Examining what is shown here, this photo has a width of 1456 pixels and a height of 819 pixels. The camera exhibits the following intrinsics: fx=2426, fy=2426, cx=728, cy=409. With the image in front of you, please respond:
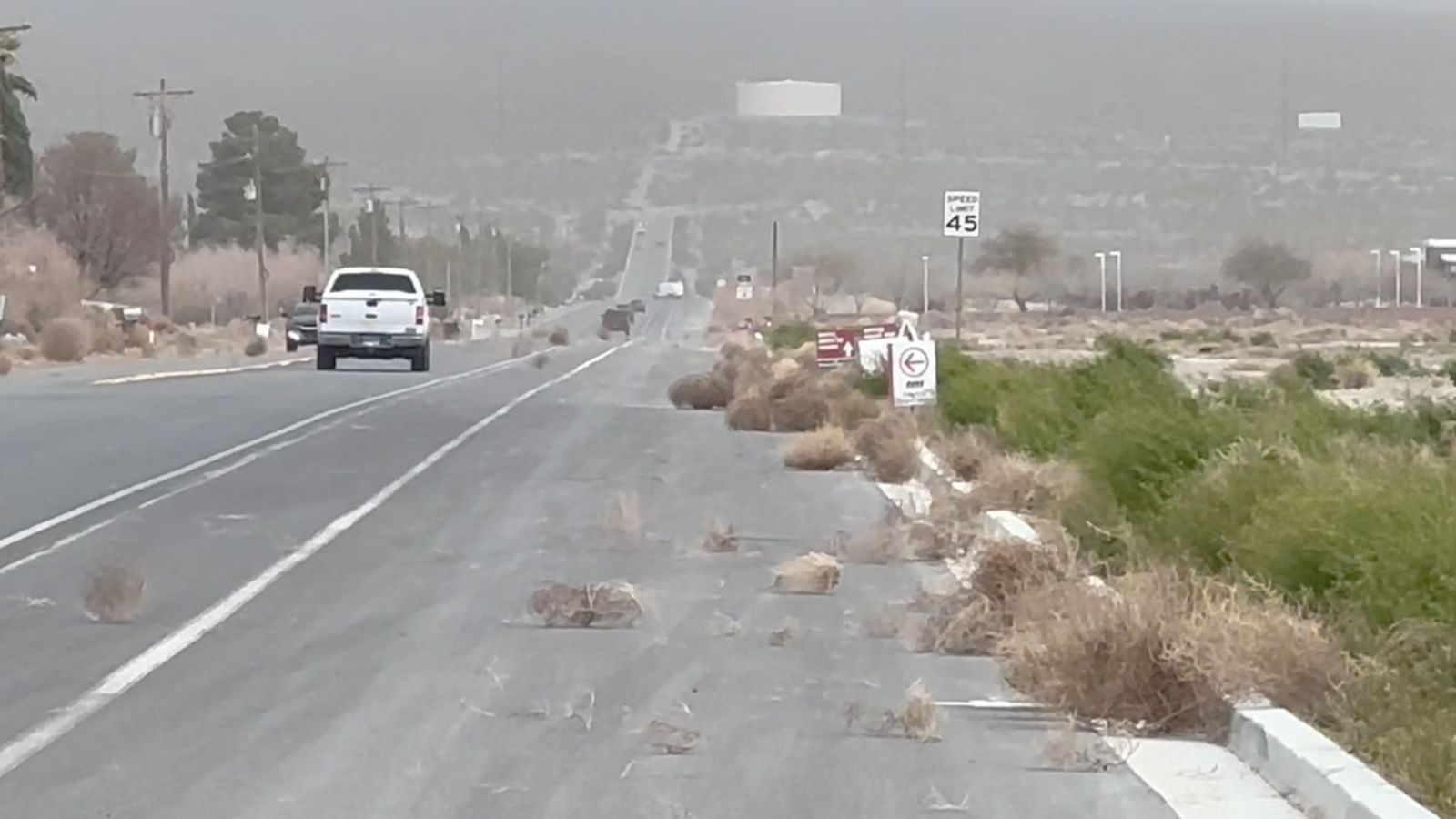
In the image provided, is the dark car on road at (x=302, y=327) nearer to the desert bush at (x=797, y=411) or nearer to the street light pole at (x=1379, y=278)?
the desert bush at (x=797, y=411)

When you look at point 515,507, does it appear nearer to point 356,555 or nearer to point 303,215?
point 356,555

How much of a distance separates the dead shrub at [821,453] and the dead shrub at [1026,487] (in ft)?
16.7

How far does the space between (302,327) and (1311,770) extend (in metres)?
73.0

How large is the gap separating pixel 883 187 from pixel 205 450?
146767 mm

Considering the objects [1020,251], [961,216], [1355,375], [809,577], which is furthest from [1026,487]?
[1020,251]

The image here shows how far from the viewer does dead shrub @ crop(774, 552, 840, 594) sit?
15.4 meters

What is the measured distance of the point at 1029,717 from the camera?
11.0 metres

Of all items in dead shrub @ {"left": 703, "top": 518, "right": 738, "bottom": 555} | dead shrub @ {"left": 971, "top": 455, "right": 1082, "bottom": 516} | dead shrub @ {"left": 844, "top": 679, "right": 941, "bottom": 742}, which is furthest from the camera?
dead shrub @ {"left": 971, "top": 455, "right": 1082, "bottom": 516}

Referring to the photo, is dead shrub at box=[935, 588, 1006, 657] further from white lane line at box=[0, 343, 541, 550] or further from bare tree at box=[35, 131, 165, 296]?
bare tree at box=[35, 131, 165, 296]

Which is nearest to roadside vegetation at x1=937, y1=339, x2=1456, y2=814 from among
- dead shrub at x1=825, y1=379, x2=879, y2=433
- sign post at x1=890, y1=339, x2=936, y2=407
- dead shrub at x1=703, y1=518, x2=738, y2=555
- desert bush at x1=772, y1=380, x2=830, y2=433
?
dead shrub at x1=703, y1=518, x2=738, y2=555

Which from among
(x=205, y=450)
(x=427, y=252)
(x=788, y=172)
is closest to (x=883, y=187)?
(x=788, y=172)

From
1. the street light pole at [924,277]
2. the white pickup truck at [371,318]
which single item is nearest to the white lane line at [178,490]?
the white pickup truck at [371,318]

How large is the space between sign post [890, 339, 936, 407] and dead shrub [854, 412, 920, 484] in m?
1.52

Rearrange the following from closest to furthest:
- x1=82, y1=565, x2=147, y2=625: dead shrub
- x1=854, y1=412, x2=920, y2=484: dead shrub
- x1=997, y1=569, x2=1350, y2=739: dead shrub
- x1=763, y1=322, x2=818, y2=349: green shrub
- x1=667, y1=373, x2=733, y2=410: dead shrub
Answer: x1=997, y1=569, x2=1350, y2=739: dead shrub < x1=82, y1=565, x2=147, y2=625: dead shrub < x1=854, y1=412, x2=920, y2=484: dead shrub < x1=667, y1=373, x2=733, y2=410: dead shrub < x1=763, y1=322, x2=818, y2=349: green shrub
